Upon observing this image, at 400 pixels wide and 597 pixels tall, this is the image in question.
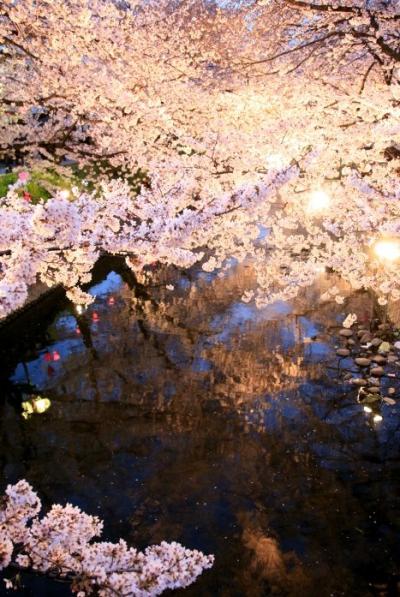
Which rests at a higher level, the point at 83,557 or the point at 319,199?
the point at 319,199

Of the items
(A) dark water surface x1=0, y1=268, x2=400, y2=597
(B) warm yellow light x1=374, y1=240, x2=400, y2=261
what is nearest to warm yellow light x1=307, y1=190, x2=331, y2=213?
(B) warm yellow light x1=374, y1=240, x2=400, y2=261

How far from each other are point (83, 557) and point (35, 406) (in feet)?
27.4

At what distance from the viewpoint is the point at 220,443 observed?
10.3 metres

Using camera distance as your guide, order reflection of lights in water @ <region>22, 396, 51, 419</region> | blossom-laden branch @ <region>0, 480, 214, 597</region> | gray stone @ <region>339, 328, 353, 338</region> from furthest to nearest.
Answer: gray stone @ <region>339, 328, 353, 338</region> → reflection of lights in water @ <region>22, 396, 51, 419</region> → blossom-laden branch @ <region>0, 480, 214, 597</region>

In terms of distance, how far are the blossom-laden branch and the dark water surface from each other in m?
3.74

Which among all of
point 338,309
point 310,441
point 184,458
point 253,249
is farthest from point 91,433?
point 253,249

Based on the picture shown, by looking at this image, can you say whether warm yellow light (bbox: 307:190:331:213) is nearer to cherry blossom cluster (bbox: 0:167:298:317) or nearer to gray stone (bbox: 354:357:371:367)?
gray stone (bbox: 354:357:371:367)

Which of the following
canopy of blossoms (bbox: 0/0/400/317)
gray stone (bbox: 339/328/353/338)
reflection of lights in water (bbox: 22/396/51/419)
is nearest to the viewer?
canopy of blossoms (bbox: 0/0/400/317)

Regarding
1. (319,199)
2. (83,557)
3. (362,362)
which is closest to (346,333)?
(362,362)

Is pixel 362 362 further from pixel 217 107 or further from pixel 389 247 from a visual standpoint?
pixel 217 107

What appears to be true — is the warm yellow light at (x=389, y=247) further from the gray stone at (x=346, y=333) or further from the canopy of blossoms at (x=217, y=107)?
the gray stone at (x=346, y=333)

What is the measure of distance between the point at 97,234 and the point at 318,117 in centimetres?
817

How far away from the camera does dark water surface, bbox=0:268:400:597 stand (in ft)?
25.1

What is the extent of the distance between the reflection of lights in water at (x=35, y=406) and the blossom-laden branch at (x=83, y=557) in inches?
301
